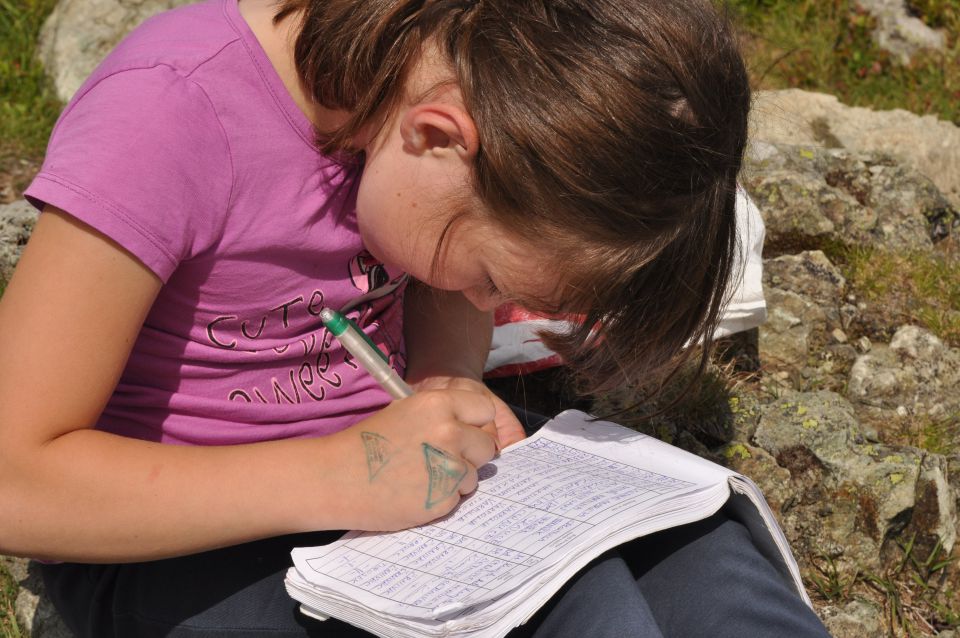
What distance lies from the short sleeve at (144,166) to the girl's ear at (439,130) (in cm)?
27

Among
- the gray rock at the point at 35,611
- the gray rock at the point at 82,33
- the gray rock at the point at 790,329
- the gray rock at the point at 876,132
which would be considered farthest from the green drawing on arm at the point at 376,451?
the gray rock at the point at 82,33

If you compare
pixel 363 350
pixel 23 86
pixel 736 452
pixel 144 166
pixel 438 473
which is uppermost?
pixel 144 166

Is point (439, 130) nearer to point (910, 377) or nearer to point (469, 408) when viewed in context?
point (469, 408)

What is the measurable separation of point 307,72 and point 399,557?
72 centimetres

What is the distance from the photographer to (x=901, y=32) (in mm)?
4617

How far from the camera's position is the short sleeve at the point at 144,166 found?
138 centimetres

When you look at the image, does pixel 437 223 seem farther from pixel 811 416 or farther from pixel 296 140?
pixel 811 416

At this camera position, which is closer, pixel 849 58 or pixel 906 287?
pixel 906 287

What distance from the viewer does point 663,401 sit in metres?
2.61

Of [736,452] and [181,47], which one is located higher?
[181,47]

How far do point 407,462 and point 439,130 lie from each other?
1.56 feet

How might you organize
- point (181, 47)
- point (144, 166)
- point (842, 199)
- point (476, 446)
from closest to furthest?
point (144, 166)
point (181, 47)
point (476, 446)
point (842, 199)

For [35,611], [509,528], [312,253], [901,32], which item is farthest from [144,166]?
[901,32]

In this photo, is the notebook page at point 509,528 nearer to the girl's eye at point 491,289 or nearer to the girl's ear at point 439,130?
the girl's eye at point 491,289
